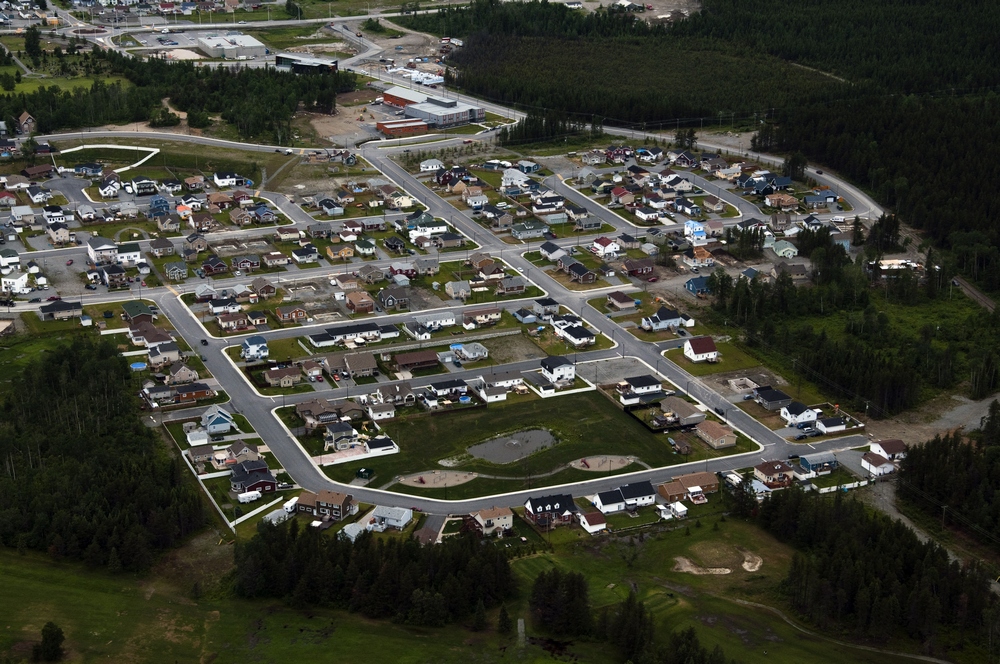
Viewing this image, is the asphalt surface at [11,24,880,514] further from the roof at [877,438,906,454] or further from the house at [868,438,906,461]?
the roof at [877,438,906,454]

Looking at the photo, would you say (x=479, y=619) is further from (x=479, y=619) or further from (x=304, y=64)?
(x=304, y=64)

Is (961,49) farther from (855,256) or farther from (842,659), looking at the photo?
(842,659)

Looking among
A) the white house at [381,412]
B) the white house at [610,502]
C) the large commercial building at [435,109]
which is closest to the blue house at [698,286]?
the white house at [381,412]

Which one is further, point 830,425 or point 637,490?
point 830,425

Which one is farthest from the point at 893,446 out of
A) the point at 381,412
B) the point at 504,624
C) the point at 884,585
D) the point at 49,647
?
the point at 49,647

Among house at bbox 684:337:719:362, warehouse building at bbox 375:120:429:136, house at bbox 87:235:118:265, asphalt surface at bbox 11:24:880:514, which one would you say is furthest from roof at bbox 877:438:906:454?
warehouse building at bbox 375:120:429:136

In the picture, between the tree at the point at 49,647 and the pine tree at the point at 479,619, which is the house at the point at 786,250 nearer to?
the pine tree at the point at 479,619

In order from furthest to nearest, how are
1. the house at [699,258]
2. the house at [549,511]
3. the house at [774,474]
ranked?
1. the house at [699,258]
2. the house at [774,474]
3. the house at [549,511]
